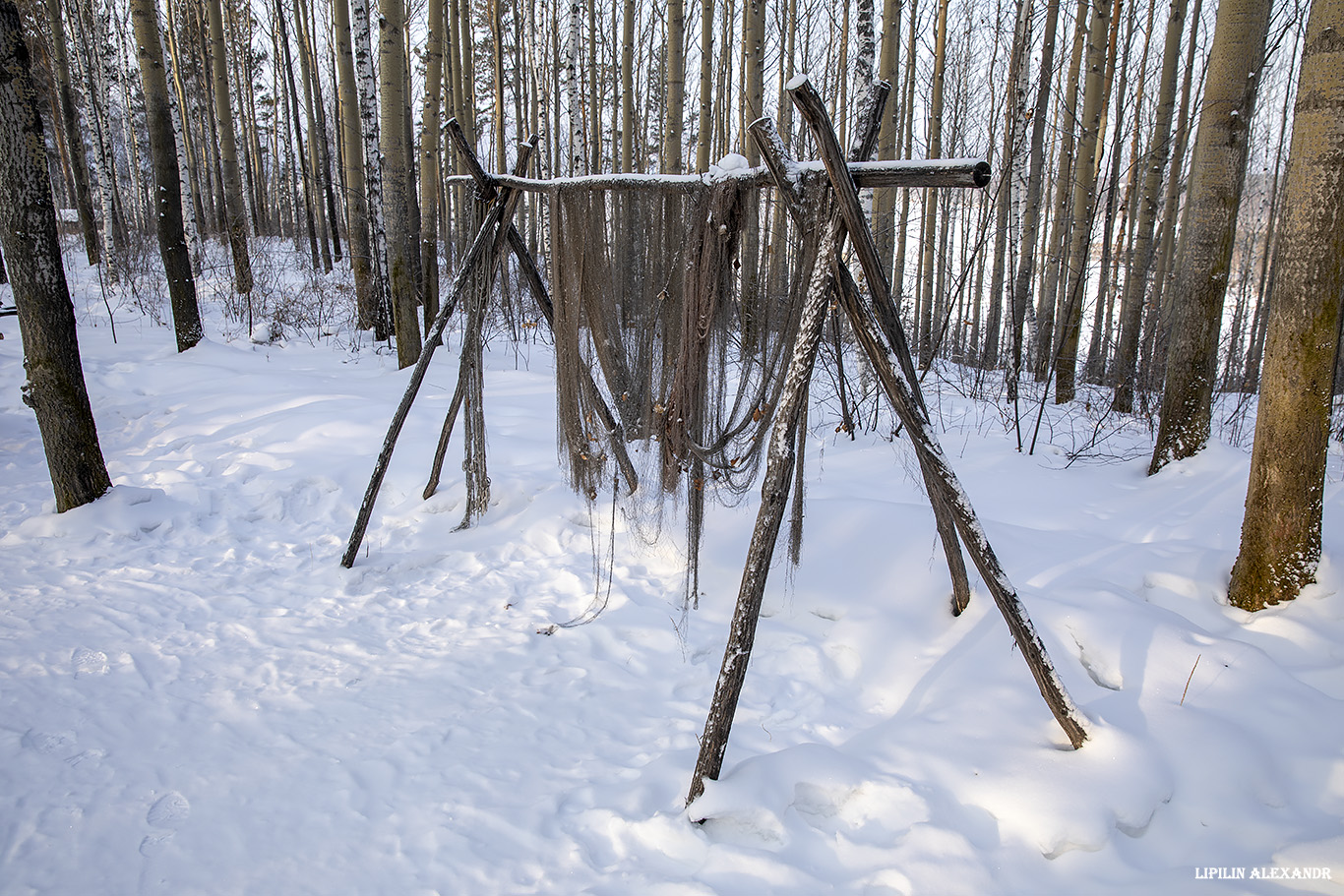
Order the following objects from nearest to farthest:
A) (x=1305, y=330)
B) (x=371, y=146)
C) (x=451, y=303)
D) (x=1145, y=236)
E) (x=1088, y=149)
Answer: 1. (x=1305, y=330)
2. (x=451, y=303)
3. (x=1145, y=236)
4. (x=1088, y=149)
5. (x=371, y=146)

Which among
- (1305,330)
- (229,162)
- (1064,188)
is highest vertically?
(229,162)

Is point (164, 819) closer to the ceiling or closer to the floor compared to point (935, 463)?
closer to the floor

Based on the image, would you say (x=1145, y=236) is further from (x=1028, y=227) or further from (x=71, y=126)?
(x=71, y=126)

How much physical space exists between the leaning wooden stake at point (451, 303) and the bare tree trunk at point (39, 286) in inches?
74.4

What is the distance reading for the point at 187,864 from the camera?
189 centimetres

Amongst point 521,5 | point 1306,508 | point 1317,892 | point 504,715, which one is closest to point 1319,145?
point 1306,508

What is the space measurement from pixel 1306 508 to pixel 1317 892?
1.66 metres

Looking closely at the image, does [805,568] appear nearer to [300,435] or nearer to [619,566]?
[619,566]

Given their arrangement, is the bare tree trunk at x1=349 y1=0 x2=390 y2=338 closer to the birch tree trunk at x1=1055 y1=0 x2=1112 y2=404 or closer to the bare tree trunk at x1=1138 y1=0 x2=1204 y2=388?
the birch tree trunk at x1=1055 y1=0 x2=1112 y2=404

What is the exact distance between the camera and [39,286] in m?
3.94

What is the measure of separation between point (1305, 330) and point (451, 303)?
3949 millimetres

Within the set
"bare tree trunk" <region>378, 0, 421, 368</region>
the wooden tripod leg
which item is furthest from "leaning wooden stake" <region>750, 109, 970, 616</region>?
"bare tree trunk" <region>378, 0, 421, 368</region>

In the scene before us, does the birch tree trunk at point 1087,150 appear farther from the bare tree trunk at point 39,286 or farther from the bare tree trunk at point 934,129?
the bare tree trunk at point 39,286

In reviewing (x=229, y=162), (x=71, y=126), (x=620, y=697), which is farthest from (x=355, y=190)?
(x=620, y=697)
